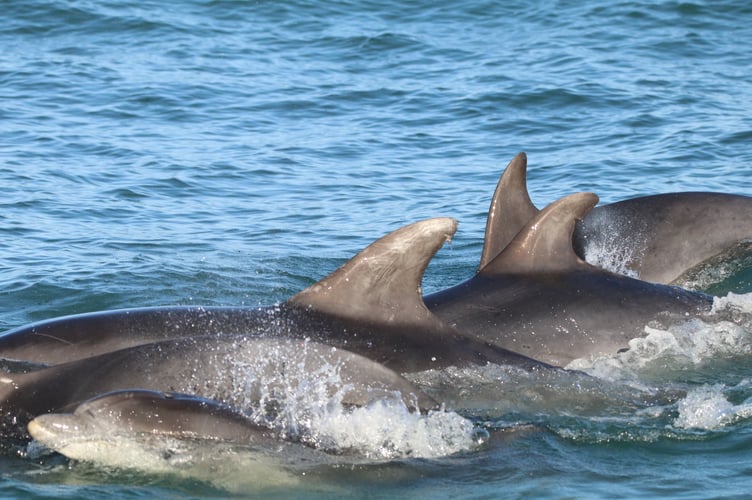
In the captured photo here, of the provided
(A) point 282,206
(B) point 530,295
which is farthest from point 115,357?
(A) point 282,206

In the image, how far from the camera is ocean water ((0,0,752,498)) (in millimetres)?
7445

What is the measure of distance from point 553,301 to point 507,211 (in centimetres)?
125

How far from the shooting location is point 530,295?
9.94 metres

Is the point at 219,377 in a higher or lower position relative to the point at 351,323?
lower

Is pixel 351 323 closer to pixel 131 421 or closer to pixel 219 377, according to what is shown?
pixel 219 377

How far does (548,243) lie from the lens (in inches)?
392

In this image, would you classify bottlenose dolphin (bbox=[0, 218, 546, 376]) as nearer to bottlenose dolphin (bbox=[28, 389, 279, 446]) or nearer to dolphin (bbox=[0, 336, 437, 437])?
dolphin (bbox=[0, 336, 437, 437])

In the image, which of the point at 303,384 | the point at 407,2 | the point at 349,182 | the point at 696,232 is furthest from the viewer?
the point at 407,2

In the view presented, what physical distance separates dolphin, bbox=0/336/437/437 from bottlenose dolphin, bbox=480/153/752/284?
15.8 feet

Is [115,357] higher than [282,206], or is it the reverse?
[115,357]

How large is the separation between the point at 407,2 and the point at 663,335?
2256 centimetres

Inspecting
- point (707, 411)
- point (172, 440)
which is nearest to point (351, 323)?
point (172, 440)

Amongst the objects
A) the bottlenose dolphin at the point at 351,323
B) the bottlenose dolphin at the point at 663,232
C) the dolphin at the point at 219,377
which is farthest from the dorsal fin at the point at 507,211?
the dolphin at the point at 219,377

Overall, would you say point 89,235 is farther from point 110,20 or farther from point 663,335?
point 110,20
